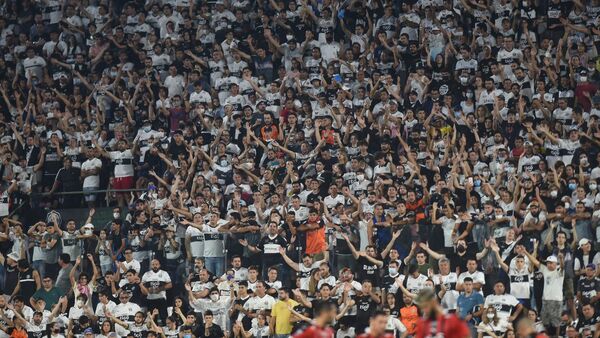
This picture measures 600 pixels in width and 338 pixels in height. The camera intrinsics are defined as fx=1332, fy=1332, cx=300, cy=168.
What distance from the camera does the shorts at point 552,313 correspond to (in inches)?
928

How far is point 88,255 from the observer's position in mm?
27203

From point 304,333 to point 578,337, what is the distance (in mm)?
8450

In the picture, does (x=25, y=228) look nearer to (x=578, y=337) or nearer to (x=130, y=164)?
(x=130, y=164)

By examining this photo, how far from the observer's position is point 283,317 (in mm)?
24594

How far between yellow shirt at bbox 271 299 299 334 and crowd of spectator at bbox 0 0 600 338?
1.7 inches

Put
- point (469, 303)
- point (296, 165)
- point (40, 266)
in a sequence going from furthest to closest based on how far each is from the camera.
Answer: point (296, 165), point (40, 266), point (469, 303)

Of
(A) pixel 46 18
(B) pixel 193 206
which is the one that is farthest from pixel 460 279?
(A) pixel 46 18

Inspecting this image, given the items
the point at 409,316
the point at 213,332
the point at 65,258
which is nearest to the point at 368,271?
the point at 409,316

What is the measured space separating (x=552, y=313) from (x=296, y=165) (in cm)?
752

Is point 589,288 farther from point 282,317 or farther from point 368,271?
point 282,317

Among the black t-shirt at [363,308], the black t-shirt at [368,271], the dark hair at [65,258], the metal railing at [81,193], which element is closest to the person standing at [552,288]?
the black t-shirt at [368,271]

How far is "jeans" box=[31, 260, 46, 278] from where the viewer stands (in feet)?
90.2

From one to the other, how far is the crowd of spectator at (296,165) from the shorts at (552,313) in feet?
0.09

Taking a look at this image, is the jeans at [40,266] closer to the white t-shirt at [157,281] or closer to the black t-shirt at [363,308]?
the white t-shirt at [157,281]
